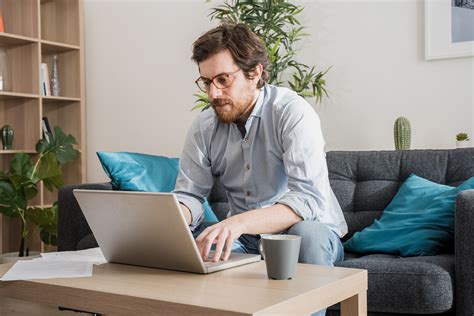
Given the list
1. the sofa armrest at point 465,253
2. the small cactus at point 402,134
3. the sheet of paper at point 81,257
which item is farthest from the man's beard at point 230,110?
the small cactus at point 402,134

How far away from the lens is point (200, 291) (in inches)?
47.4

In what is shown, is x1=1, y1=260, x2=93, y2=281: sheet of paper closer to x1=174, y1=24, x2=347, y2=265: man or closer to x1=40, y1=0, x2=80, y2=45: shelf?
x1=174, y1=24, x2=347, y2=265: man

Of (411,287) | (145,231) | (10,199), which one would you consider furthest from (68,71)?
(145,231)

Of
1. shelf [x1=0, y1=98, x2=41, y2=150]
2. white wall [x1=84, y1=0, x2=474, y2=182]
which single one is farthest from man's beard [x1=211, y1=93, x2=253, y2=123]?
shelf [x1=0, y1=98, x2=41, y2=150]

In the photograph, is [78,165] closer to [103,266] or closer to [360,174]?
[360,174]

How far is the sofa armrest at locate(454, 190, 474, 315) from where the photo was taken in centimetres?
189

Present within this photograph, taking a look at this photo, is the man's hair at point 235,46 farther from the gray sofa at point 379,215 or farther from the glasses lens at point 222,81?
the gray sofa at point 379,215

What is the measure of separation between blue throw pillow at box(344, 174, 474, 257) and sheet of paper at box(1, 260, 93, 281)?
1.18 metres

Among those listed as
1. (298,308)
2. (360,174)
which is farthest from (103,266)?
(360,174)

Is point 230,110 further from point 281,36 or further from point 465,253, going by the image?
point 281,36

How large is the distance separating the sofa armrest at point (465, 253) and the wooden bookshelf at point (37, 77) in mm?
2814

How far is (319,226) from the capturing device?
1729mm

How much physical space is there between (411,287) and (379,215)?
26.5 inches

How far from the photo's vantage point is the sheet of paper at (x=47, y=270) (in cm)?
139
